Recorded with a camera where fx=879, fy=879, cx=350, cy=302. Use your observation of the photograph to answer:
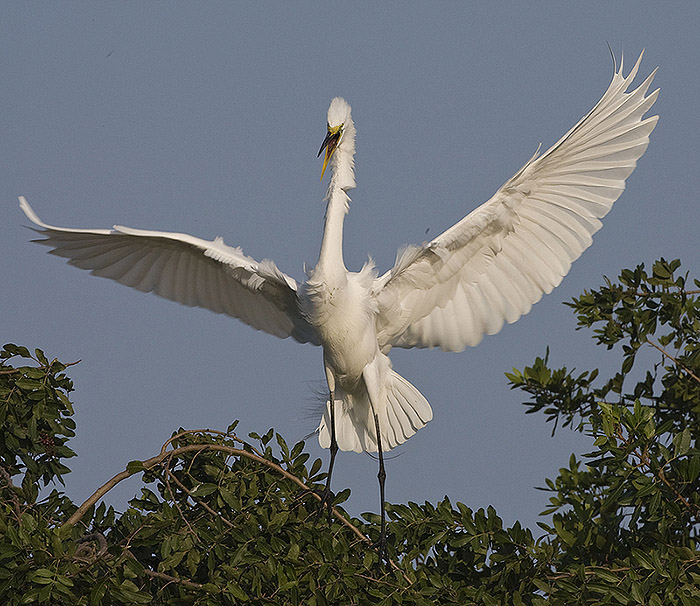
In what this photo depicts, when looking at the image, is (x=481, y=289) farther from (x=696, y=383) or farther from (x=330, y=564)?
(x=330, y=564)

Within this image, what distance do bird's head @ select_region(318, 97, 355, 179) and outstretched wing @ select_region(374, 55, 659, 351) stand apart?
72cm

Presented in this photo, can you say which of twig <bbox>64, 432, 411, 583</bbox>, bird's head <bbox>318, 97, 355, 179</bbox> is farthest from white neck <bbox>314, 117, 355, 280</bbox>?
twig <bbox>64, 432, 411, 583</bbox>

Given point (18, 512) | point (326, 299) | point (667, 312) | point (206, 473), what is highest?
point (326, 299)

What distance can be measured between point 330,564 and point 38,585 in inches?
35.0

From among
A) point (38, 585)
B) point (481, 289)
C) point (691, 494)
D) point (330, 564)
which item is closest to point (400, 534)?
point (330, 564)

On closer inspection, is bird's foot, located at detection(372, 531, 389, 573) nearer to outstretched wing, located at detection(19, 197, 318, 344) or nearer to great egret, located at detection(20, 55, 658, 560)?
great egret, located at detection(20, 55, 658, 560)

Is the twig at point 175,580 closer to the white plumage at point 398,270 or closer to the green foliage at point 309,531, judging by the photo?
the green foliage at point 309,531

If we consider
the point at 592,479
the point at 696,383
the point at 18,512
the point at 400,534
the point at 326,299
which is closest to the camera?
the point at 18,512

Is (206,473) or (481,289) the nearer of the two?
(206,473)

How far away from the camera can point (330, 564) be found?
2.83 meters

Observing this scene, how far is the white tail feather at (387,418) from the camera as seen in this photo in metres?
4.93

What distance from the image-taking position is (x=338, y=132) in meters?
4.71

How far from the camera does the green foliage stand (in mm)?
2553

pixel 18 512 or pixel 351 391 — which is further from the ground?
pixel 351 391
